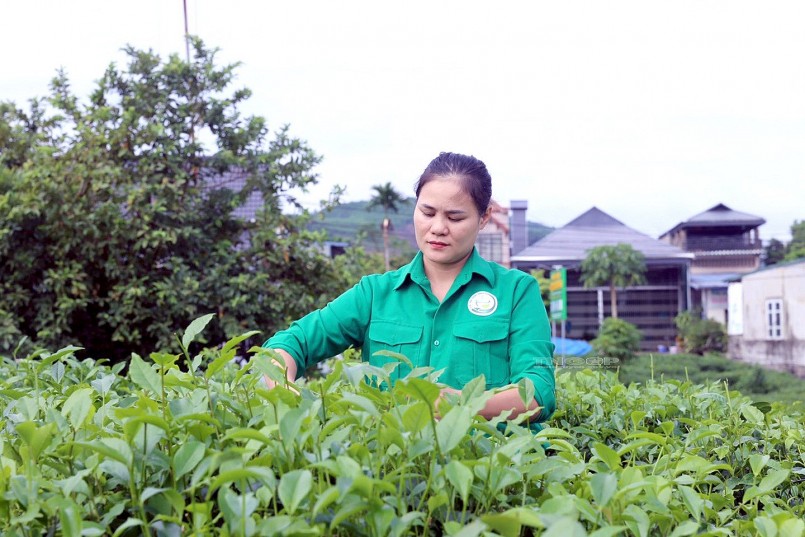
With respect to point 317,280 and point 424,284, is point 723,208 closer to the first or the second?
point 317,280

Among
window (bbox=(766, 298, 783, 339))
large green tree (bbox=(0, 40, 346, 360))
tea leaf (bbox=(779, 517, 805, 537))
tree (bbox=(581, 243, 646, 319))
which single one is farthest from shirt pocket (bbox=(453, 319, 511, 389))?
tree (bbox=(581, 243, 646, 319))

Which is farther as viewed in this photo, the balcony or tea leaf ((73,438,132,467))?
the balcony

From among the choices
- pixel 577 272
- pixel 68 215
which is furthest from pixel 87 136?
pixel 577 272

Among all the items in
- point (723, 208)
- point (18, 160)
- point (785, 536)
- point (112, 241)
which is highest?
point (723, 208)

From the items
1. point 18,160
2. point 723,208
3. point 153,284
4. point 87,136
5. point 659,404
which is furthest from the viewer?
point 723,208

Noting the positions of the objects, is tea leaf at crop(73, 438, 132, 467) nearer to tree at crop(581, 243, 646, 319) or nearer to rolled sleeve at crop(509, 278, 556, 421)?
rolled sleeve at crop(509, 278, 556, 421)

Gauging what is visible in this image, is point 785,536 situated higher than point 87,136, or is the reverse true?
point 87,136

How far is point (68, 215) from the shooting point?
16.8 feet

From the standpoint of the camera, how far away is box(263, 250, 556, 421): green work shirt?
1896mm

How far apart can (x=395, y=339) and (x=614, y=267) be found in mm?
36537

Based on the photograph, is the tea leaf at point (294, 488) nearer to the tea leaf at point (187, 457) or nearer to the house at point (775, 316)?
the tea leaf at point (187, 457)

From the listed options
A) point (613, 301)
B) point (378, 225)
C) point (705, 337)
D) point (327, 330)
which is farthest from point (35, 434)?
point (378, 225)

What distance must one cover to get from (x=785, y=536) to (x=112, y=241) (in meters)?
4.81

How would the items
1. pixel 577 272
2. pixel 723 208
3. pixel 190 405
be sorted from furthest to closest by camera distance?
pixel 723 208
pixel 577 272
pixel 190 405
